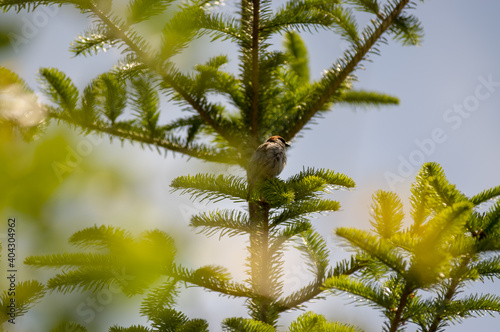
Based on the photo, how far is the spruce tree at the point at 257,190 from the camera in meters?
1.94

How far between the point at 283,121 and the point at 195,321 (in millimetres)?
1644

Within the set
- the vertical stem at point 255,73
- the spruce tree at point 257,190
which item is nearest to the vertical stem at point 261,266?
the spruce tree at point 257,190

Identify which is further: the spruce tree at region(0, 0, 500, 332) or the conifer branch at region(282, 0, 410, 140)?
the conifer branch at region(282, 0, 410, 140)

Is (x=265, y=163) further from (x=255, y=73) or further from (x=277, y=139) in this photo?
(x=255, y=73)

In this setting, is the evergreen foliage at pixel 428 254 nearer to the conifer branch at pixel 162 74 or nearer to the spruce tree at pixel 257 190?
the spruce tree at pixel 257 190

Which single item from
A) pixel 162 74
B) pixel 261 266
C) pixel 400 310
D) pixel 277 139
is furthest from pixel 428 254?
pixel 162 74

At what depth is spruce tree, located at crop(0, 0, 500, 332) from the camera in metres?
1.94

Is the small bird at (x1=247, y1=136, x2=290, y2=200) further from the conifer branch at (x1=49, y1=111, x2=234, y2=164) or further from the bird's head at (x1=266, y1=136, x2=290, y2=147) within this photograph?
the conifer branch at (x1=49, y1=111, x2=234, y2=164)

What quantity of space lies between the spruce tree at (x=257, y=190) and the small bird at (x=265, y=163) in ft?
0.46

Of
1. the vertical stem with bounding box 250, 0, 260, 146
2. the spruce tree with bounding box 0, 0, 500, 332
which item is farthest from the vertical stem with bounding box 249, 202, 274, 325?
the vertical stem with bounding box 250, 0, 260, 146

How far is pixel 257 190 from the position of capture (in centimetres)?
262

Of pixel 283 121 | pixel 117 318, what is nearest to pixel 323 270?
pixel 283 121

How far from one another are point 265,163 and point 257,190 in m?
0.20

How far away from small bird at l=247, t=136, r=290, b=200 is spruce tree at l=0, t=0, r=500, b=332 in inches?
5.5
